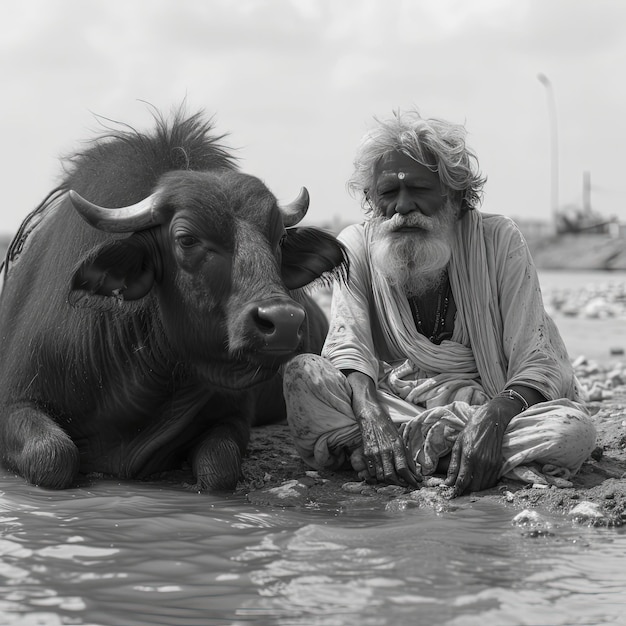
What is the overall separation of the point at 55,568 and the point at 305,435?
5.59ft

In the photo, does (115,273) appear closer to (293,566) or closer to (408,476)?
(408,476)

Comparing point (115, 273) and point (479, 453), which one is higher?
point (115, 273)

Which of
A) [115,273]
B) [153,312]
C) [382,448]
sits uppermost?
[115,273]

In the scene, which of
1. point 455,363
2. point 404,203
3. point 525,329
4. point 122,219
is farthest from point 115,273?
point 525,329

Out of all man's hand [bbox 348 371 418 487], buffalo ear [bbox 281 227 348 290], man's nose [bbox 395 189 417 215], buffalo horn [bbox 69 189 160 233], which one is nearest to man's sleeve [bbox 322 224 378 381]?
buffalo ear [bbox 281 227 348 290]

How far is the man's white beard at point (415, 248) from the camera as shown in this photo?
4887 mm

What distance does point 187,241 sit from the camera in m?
4.43

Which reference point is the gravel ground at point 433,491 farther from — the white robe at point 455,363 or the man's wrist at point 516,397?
the man's wrist at point 516,397

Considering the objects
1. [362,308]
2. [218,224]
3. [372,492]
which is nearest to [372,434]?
[372,492]

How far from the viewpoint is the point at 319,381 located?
15.4 feet

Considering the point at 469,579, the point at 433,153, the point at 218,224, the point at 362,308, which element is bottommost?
the point at 469,579

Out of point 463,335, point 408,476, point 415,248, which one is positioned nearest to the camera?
point 408,476

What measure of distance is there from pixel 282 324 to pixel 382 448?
2.65 ft

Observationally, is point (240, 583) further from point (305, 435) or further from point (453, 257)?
point (453, 257)
